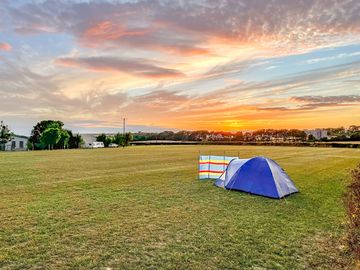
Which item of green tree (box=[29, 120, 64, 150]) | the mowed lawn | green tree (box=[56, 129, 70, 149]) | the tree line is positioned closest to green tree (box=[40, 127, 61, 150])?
green tree (box=[56, 129, 70, 149])

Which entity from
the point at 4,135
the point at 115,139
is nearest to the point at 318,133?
the point at 115,139

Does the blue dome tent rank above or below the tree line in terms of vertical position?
below

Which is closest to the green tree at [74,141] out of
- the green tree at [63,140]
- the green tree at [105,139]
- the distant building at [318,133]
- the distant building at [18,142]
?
the green tree at [63,140]

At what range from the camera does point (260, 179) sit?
11.7 meters

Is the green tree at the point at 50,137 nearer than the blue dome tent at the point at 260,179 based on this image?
No

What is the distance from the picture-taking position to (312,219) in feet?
27.4

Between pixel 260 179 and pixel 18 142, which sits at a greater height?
pixel 18 142

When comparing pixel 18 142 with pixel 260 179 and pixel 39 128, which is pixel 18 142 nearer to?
pixel 39 128

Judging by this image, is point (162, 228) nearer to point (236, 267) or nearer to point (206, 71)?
point (236, 267)

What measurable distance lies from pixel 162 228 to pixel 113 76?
935 inches

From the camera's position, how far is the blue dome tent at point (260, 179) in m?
11.3

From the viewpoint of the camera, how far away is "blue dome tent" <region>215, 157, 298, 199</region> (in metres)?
Result: 11.3

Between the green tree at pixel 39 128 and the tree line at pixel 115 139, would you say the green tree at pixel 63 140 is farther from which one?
the tree line at pixel 115 139

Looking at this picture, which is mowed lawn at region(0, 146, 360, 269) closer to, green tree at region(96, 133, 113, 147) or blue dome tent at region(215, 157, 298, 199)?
blue dome tent at region(215, 157, 298, 199)
